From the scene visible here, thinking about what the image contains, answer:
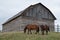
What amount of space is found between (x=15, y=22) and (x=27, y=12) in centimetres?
305

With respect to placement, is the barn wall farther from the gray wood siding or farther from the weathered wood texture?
the gray wood siding

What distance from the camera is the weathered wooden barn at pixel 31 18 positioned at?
31.6m

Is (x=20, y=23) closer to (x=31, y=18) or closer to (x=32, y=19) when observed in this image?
(x=31, y=18)

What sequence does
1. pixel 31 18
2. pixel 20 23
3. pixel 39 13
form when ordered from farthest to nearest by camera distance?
pixel 39 13 → pixel 31 18 → pixel 20 23

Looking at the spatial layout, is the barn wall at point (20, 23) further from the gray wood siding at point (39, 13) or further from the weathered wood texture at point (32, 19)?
the gray wood siding at point (39, 13)

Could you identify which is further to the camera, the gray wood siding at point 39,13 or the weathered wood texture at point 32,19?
the gray wood siding at point 39,13

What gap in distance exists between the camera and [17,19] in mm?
32375

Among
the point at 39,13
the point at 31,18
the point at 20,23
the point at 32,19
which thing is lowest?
the point at 20,23

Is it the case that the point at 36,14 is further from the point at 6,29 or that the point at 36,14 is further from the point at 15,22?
the point at 6,29

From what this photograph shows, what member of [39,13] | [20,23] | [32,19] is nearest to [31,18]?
[32,19]

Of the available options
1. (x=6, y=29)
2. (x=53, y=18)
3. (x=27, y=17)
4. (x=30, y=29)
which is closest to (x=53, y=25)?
(x=53, y=18)

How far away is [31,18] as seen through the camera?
32.8 meters

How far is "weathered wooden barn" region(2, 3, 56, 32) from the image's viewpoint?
104 feet

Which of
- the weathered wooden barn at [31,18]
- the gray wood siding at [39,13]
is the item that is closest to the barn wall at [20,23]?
the weathered wooden barn at [31,18]
